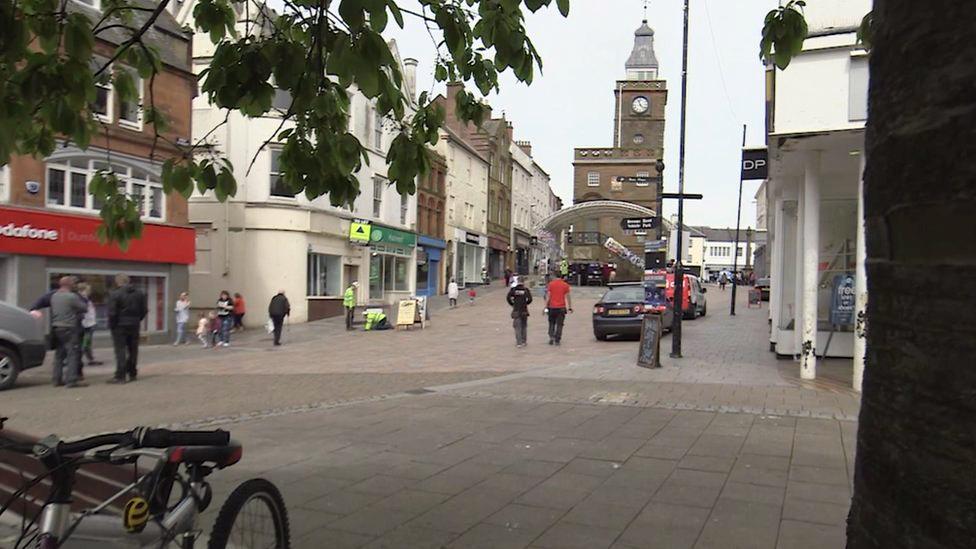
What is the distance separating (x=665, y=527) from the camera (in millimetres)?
4293

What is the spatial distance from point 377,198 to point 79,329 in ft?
78.0

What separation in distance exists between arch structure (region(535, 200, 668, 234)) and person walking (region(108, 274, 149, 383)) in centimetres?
3996

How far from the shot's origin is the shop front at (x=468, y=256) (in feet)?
155

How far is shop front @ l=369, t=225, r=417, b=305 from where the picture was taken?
111 ft

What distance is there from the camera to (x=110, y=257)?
745 inches

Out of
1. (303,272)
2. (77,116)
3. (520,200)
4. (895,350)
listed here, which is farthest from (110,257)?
(520,200)

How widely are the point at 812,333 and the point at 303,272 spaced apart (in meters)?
20.5

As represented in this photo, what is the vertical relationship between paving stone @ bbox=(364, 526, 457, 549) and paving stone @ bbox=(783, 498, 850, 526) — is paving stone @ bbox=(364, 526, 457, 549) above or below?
below

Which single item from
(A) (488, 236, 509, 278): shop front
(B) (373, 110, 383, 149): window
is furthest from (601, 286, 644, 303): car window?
(A) (488, 236, 509, 278): shop front

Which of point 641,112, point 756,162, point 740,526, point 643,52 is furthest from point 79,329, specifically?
point 643,52

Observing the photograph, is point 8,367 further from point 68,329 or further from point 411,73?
point 411,73

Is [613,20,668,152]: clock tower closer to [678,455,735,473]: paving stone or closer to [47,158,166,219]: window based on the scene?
[47,158,166,219]: window

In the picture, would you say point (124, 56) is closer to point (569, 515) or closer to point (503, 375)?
point (569, 515)

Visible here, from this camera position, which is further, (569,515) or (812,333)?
(812,333)
